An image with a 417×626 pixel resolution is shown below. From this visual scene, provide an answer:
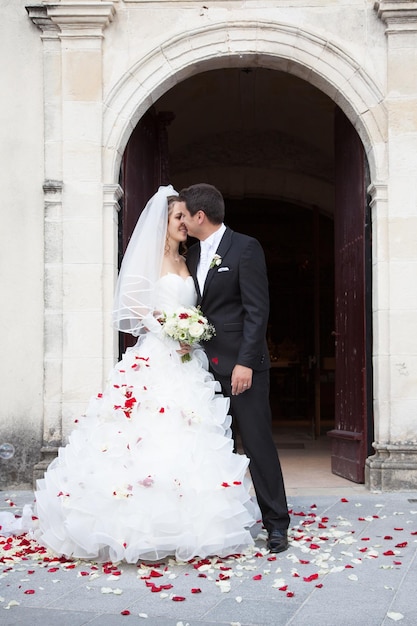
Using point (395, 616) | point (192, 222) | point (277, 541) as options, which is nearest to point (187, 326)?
point (192, 222)

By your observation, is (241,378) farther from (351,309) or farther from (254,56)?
(254,56)

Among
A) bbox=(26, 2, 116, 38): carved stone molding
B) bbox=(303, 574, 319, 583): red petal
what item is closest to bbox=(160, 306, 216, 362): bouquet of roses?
bbox=(303, 574, 319, 583): red petal

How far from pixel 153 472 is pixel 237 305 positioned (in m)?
1.06

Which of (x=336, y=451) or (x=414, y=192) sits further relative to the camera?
(x=336, y=451)

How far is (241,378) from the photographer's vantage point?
4402 mm

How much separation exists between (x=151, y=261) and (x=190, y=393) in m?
0.83

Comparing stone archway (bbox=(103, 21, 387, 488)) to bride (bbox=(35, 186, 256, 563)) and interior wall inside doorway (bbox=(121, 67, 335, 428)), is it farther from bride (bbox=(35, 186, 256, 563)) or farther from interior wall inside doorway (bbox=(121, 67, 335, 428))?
bride (bbox=(35, 186, 256, 563))

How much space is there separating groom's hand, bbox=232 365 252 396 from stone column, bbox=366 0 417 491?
7.40 feet

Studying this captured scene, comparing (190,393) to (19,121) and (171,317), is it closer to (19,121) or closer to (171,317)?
(171,317)

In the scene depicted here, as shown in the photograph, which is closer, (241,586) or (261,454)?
(241,586)

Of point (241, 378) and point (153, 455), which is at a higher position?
point (241, 378)

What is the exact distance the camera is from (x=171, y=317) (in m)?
4.51

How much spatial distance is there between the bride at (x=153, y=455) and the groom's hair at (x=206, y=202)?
0.23 m

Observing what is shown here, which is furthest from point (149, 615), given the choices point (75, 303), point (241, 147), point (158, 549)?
point (241, 147)
